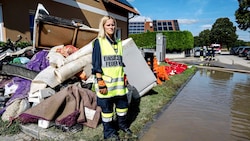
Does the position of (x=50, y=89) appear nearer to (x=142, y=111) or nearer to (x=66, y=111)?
(x=66, y=111)

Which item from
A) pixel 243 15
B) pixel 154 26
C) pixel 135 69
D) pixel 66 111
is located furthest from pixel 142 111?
pixel 154 26

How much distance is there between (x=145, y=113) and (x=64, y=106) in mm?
1820

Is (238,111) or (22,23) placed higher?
(22,23)

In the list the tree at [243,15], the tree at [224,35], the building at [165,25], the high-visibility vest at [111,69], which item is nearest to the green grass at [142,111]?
the high-visibility vest at [111,69]

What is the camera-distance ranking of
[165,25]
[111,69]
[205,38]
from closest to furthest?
[111,69] → [165,25] → [205,38]

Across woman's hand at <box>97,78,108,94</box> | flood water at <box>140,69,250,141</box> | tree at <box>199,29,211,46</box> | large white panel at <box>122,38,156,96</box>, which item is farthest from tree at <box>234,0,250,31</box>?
tree at <box>199,29,211,46</box>

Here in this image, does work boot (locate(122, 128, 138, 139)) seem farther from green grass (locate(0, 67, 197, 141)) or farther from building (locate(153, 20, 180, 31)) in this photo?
building (locate(153, 20, 180, 31))

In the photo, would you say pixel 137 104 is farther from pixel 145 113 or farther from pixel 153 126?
pixel 153 126

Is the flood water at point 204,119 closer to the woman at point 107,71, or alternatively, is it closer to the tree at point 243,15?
the woman at point 107,71

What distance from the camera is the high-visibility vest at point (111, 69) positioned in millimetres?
3590

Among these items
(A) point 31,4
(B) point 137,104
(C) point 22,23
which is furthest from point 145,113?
(A) point 31,4

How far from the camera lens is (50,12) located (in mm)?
10633

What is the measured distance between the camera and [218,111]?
5535 mm

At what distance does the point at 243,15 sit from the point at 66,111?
119 feet
